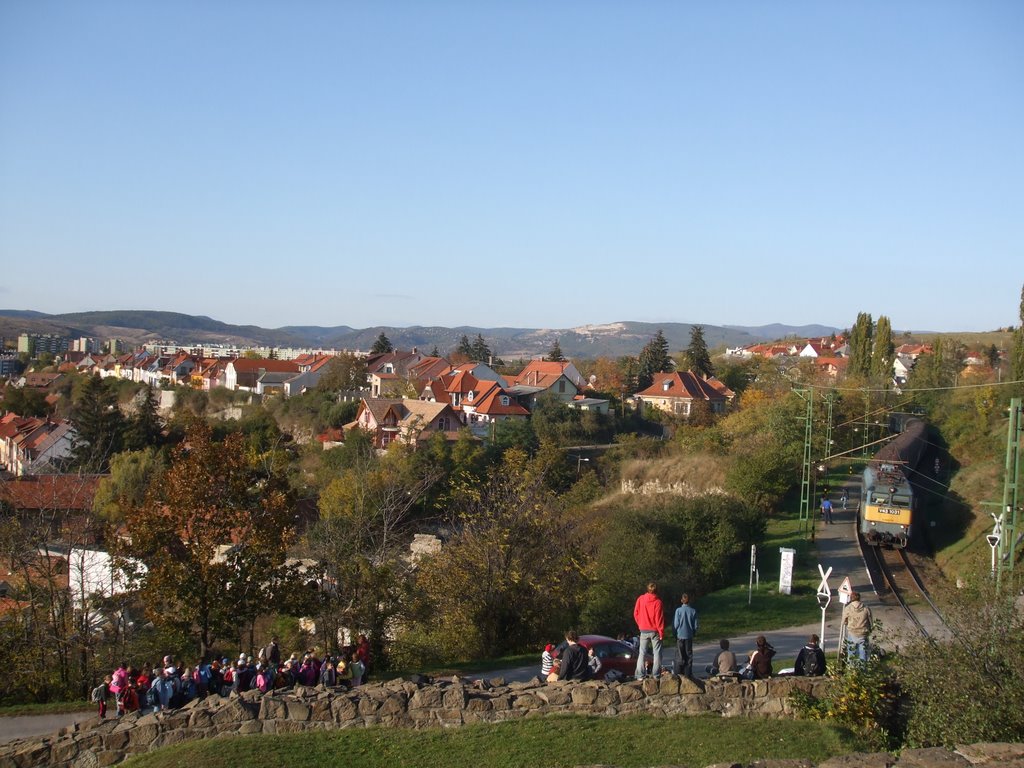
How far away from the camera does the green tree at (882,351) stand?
65.7 meters

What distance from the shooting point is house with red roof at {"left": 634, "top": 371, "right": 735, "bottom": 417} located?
72.3 m

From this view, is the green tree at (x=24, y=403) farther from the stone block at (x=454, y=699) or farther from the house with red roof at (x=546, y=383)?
the stone block at (x=454, y=699)

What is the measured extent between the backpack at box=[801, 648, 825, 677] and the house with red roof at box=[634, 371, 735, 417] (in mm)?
58180

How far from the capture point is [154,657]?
57.1 ft

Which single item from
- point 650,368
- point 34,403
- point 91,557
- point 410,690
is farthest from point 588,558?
point 34,403

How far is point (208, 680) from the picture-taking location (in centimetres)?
1398

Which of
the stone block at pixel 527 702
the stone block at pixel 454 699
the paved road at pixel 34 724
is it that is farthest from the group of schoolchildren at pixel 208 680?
the stone block at pixel 527 702

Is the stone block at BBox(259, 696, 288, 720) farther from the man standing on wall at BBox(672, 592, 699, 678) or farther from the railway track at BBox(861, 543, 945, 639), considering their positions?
the railway track at BBox(861, 543, 945, 639)

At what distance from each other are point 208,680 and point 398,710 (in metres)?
4.05

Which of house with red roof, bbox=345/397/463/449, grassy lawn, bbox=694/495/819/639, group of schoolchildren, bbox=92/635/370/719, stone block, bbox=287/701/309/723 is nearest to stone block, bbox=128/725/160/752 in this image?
group of schoolchildren, bbox=92/635/370/719

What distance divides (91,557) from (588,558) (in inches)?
496

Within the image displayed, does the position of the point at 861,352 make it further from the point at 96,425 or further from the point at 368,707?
the point at 368,707

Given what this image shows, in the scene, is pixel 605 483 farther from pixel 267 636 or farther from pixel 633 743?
pixel 633 743

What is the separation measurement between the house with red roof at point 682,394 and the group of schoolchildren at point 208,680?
192ft
